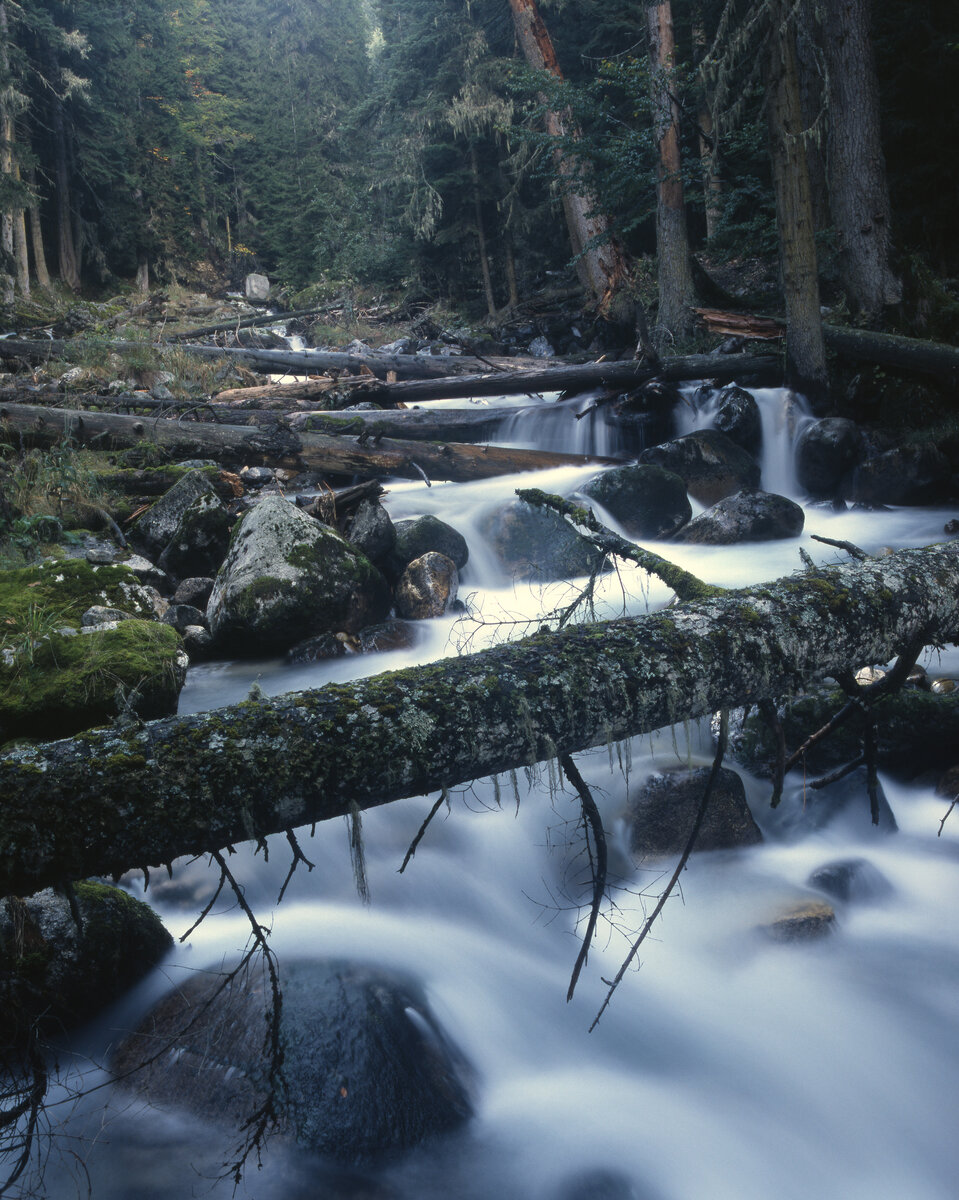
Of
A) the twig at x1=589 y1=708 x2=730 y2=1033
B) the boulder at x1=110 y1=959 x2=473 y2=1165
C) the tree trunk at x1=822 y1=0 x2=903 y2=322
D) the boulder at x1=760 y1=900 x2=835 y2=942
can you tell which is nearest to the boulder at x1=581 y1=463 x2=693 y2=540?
the tree trunk at x1=822 y1=0 x2=903 y2=322

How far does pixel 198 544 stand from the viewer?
743 cm

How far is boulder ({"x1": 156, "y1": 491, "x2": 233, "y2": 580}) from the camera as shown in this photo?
743 centimetres

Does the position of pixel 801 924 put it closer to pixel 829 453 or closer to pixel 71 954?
pixel 71 954

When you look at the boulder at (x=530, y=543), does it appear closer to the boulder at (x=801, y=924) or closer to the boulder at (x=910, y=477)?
the boulder at (x=801, y=924)

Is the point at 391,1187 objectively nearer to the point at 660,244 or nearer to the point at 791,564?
the point at 791,564

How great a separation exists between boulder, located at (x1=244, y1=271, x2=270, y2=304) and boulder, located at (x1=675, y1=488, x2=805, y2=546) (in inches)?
1057

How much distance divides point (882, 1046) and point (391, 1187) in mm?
2144

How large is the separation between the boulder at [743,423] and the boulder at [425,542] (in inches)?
190

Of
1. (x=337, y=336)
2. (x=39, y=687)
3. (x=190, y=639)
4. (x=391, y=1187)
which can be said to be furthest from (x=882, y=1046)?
(x=337, y=336)

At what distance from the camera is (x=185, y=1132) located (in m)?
2.72

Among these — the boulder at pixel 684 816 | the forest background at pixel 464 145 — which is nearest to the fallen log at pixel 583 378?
the forest background at pixel 464 145

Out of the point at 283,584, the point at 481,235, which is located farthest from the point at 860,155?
the point at 481,235

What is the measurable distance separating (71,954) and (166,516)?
5481mm

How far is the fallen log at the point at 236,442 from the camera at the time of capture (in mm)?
9484
